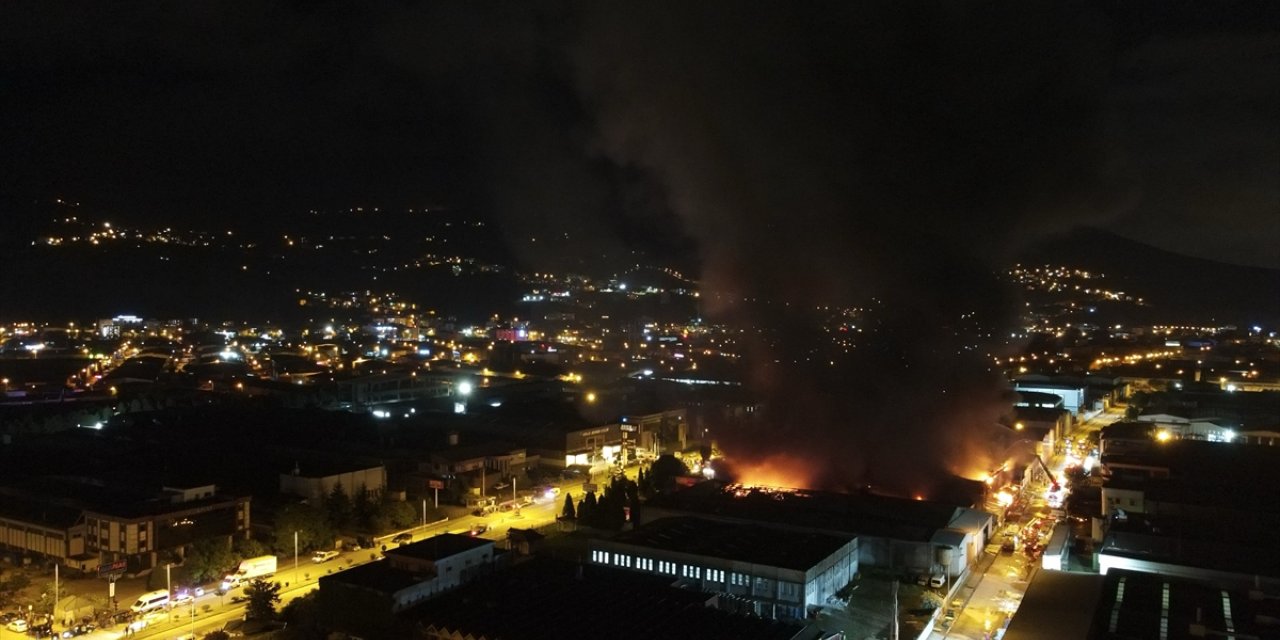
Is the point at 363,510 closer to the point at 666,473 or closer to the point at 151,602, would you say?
the point at 151,602

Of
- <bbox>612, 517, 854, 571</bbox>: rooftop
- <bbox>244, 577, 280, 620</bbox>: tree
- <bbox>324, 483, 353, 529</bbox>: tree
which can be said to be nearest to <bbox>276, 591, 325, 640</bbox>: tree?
<bbox>244, 577, 280, 620</bbox>: tree

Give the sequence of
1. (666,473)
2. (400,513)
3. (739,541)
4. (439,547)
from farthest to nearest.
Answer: (666,473) < (400,513) < (739,541) < (439,547)

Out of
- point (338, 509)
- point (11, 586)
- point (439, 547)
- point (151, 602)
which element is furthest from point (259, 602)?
point (338, 509)

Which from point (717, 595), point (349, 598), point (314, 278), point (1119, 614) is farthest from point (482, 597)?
point (314, 278)

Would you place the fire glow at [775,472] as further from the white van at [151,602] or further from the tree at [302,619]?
the white van at [151,602]

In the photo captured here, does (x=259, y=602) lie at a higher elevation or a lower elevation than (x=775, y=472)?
lower

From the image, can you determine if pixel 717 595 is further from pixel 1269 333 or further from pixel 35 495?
pixel 1269 333

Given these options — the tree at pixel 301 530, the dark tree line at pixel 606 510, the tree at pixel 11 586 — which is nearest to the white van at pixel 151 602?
the tree at pixel 11 586
